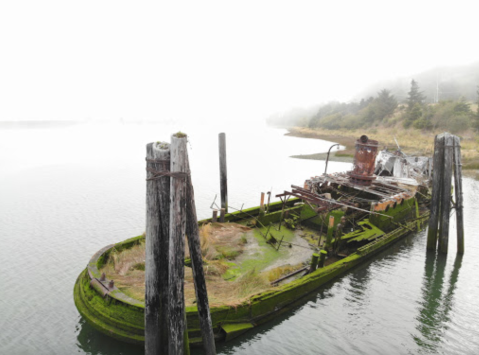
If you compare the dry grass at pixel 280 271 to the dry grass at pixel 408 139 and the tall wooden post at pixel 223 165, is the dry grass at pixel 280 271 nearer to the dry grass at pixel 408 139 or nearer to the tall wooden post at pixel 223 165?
the tall wooden post at pixel 223 165

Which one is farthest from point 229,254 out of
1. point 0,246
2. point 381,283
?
point 0,246

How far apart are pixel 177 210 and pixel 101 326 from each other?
150 inches

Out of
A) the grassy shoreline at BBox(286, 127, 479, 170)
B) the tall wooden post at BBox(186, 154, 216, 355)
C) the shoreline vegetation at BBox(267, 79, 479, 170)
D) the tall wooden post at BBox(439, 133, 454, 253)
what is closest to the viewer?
the tall wooden post at BBox(186, 154, 216, 355)

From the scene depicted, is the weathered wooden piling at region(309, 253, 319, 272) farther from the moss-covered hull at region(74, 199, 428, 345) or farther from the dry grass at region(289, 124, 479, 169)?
the dry grass at region(289, 124, 479, 169)

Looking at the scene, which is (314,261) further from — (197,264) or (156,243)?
(156,243)

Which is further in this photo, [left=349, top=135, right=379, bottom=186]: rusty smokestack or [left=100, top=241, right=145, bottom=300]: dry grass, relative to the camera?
[left=349, top=135, right=379, bottom=186]: rusty smokestack

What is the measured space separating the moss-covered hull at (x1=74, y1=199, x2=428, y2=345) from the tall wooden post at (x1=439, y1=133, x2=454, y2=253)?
5.78 m

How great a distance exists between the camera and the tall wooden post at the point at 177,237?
4.42m

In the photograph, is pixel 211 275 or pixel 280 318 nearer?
pixel 280 318

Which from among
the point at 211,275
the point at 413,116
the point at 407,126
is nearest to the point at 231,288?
the point at 211,275

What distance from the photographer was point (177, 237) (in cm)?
450

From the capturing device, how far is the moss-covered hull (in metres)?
6.37

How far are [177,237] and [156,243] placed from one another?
48 cm

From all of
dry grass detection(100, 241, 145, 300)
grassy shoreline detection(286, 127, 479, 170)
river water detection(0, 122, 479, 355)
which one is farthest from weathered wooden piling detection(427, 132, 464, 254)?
grassy shoreline detection(286, 127, 479, 170)
